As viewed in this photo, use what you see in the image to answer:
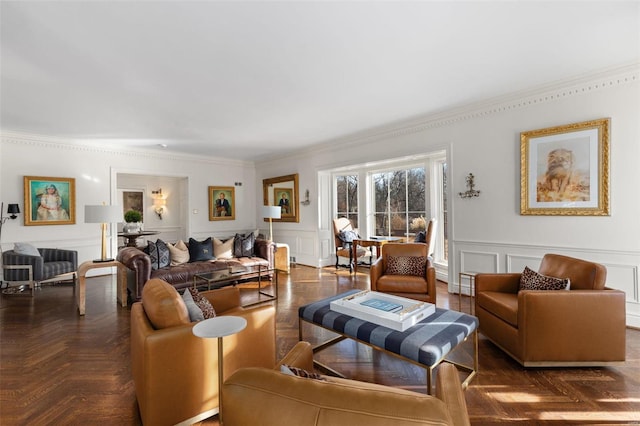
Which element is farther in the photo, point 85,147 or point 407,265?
point 85,147

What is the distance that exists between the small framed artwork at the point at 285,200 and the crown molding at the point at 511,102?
208cm

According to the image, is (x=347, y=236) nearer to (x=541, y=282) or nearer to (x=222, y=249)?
(x=222, y=249)

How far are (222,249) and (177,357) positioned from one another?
4061mm

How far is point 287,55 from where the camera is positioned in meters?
2.76

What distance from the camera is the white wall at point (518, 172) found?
10.4 feet

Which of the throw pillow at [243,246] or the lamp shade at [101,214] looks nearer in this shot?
the lamp shade at [101,214]

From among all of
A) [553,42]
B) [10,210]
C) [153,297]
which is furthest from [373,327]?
[10,210]

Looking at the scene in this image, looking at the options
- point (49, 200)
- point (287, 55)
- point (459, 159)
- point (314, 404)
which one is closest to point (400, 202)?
point (459, 159)

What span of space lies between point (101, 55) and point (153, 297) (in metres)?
2.24

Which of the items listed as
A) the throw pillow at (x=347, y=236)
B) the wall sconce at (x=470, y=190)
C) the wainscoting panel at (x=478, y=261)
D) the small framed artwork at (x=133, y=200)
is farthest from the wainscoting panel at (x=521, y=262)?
the small framed artwork at (x=133, y=200)

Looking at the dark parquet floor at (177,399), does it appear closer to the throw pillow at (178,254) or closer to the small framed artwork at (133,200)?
the throw pillow at (178,254)

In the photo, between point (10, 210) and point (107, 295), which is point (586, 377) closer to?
point (107, 295)

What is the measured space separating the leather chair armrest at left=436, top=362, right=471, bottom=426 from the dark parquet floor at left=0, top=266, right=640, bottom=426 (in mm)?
983

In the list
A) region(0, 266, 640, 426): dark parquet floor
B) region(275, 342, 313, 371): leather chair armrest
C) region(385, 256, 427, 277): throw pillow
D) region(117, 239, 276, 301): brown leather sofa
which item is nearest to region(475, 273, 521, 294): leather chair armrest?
region(0, 266, 640, 426): dark parquet floor
